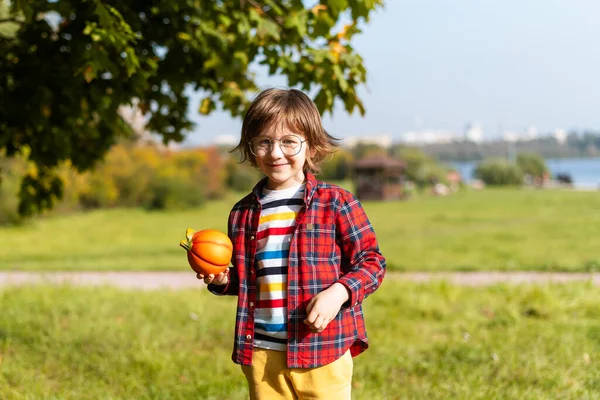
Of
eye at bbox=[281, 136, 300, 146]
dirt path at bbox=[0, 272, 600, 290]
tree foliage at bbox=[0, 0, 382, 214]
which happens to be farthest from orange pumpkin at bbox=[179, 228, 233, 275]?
dirt path at bbox=[0, 272, 600, 290]

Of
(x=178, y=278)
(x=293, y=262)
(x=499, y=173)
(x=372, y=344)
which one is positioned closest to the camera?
(x=293, y=262)

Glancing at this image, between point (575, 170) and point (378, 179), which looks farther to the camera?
point (575, 170)

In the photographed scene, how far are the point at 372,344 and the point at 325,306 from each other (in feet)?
10.4

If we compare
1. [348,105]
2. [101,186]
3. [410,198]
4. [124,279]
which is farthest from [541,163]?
[348,105]

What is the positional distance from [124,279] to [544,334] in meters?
6.04

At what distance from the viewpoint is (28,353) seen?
4.63m

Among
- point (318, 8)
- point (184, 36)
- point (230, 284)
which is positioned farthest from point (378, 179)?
point (230, 284)

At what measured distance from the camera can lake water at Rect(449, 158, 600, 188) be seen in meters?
47.1

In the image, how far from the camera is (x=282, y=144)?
7.41 feet

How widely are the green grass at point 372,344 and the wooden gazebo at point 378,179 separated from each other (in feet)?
82.8

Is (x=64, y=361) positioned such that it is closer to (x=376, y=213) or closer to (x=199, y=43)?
(x=199, y=43)

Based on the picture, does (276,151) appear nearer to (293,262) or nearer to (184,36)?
(293,262)

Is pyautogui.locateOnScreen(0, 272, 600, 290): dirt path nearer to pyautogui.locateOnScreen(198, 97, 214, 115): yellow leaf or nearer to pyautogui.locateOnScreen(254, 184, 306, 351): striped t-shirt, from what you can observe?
pyautogui.locateOnScreen(198, 97, 214, 115): yellow leaf

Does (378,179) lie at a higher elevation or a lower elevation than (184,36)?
lower
